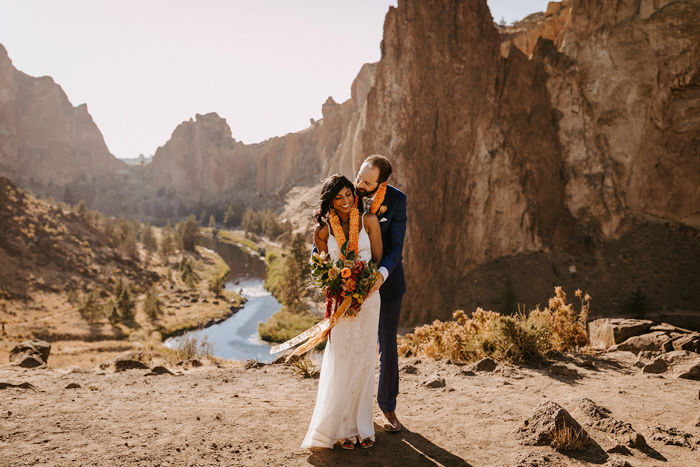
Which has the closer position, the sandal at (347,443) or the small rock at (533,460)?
the small rock at (533,460)

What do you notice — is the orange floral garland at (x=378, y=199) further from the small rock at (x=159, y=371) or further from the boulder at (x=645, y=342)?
the boulder at (x=645, y=342)

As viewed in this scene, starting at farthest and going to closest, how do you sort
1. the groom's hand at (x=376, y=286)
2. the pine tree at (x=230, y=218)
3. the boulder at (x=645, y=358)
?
1. the pine tree at (x=230, y=218)
2. the boulder at (x=645, y=358)
3. the groom's hand at (x=376, y=286)

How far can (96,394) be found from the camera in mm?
5457

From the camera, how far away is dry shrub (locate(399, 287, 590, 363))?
6648 millimetres

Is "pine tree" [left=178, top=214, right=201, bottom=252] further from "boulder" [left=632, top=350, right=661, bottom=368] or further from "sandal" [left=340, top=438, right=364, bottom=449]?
"sandal" [left=340, top=438, right=364, bottom=449]

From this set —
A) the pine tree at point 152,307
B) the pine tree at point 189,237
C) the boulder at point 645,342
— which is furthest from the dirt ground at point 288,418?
the pine tree at point 189,237

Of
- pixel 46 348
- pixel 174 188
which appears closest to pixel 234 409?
pixel 46 348

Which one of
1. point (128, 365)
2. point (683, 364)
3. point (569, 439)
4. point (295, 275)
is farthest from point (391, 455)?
point (295, 275)

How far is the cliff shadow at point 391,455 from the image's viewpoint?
3178mm

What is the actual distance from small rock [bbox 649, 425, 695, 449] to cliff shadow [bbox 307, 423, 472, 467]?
181 cm

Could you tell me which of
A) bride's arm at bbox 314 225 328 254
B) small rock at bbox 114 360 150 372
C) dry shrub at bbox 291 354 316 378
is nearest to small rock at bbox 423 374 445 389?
dry shrub at bbox 291 354 316 378

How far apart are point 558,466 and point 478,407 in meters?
1.44

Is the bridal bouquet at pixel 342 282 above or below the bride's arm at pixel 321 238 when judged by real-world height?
below

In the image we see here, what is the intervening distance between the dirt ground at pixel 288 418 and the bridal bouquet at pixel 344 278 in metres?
1.28
